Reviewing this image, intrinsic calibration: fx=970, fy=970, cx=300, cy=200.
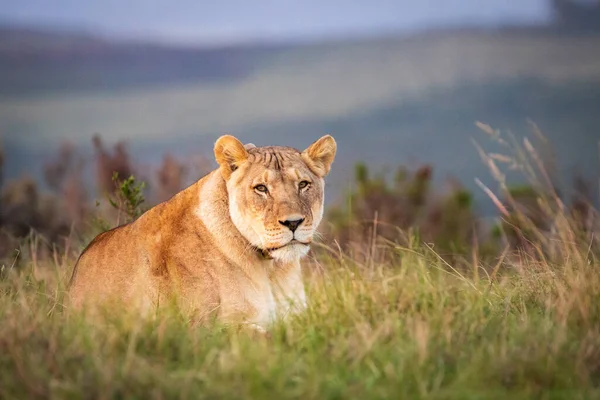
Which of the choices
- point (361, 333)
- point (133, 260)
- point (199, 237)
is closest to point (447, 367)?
point (361, 333)

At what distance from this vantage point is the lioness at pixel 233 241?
586 centimetres

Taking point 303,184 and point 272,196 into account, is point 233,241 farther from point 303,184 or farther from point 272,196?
point 303,184

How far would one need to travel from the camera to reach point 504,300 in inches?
235

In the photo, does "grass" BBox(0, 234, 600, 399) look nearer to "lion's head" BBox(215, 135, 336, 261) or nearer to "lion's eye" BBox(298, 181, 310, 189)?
"lion's head" BBox(215, 135, 336, 261)

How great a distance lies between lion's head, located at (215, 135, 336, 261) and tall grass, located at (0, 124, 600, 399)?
0.41m

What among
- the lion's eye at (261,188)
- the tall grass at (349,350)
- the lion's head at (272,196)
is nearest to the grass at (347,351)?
the tall grass at (349,350)

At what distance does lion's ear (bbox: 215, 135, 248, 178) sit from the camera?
6.00 meters

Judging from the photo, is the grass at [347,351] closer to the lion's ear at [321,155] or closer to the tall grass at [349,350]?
the tall grass at [349,350]

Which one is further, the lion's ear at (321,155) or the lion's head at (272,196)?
the lion's ear at (321,155)

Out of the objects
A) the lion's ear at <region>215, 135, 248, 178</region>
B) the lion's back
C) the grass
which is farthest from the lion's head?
the lion's back

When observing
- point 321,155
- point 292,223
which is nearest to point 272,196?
point 292,223

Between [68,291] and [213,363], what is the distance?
7.20ft

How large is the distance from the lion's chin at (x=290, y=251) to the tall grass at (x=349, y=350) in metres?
0.27

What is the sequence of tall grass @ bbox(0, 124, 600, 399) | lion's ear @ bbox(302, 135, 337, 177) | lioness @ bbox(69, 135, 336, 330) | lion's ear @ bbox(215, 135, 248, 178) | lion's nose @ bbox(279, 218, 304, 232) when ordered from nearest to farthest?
tall grass @ bbox(0, 124, 600, 399), lion's nose @ bbox(279, 218, 304, 232), lioness @ bbox(69, 135, 336, 330), lion's ear @ bbox(215, 135, 248, 178), lion's ear @ bbox(302, 135, 337, 177)
